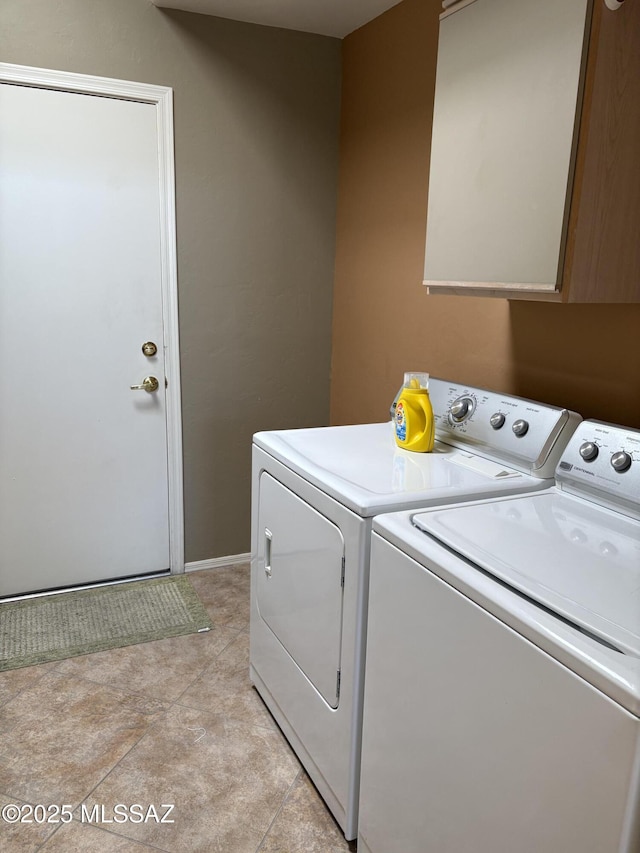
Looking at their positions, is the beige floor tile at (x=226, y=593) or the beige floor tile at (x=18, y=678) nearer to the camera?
the beige floor tile at (x=18, y=678)

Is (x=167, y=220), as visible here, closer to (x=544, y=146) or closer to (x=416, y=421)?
(x=416, y=421)

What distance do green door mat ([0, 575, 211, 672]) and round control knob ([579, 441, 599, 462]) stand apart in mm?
1738

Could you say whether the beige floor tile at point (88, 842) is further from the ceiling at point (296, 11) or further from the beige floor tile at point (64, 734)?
the ceiling at point (296, 11)

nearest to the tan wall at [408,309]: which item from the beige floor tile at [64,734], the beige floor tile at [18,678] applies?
the beige floor tile at [64,734]

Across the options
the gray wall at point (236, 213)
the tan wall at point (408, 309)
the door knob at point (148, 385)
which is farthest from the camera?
the door knob at point (148, 385)

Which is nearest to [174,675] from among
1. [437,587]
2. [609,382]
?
[437,587]

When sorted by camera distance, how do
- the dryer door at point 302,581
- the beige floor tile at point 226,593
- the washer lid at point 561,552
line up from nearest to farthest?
the washer lid at point 561,552, the dryer door at point 302,581, the beige floor tile at point 226,593

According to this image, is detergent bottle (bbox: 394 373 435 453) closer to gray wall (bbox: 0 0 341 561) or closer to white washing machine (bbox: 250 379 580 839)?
white washing machine (bbox: 250 379 580 839)

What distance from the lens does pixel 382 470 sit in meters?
1.76

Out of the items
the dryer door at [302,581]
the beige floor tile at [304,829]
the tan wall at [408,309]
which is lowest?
the beige floor tile at [304,829]

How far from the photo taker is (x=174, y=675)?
2398mm

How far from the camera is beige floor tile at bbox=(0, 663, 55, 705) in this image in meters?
2.27

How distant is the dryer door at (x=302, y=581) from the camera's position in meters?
1.67

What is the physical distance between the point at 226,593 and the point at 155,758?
1.04 metres
